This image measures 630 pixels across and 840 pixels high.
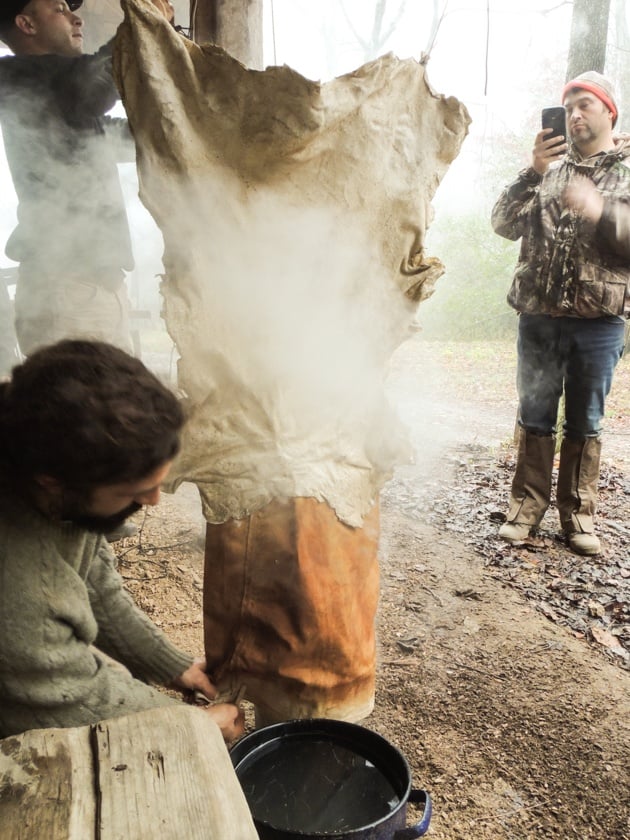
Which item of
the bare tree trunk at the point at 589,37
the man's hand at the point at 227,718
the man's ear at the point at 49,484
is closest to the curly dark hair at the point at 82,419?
the man's ear at the point at 49,484

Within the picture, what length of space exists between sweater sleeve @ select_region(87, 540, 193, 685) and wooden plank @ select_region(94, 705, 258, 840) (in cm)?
61

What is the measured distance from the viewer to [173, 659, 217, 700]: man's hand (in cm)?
175

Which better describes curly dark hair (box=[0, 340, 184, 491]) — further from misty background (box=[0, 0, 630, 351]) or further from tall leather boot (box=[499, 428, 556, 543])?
tall leather boot (box=[499, 428, 556, 543])

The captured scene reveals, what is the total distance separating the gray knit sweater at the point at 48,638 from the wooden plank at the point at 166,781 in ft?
0.88

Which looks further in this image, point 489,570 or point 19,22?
point 489,570

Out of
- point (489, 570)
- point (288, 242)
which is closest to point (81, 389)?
point (288, 242)

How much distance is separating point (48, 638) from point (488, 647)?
1938 mm

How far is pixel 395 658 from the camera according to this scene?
2.59 meters

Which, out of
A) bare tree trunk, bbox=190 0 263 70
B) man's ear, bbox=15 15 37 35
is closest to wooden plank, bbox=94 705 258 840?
bare tree trunk, bbox=190 0 263 70

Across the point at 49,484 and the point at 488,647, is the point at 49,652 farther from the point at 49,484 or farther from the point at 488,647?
the point at 488,647

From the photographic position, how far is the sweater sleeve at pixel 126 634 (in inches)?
67.7

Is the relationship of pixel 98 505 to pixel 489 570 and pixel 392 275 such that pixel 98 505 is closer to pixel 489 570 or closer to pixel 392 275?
pixel 392 275

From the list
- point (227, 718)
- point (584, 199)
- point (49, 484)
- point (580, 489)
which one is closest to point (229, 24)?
point (584, 199)

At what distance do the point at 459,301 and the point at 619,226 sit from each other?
790 centimetres
